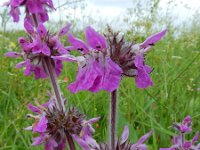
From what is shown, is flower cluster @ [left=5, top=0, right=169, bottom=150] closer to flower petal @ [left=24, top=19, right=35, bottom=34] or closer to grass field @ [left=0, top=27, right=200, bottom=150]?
flower petal @ [left=24, top=19, right=35, bottom=34]

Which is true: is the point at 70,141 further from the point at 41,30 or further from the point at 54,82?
the point at 41,30

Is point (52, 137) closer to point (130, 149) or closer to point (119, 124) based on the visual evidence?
point (130, 149)

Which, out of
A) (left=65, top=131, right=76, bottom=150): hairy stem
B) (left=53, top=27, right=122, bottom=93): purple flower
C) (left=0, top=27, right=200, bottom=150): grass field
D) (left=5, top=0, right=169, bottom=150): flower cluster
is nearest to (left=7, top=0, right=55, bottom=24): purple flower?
(left=5, top=0, right=169, bottom=150): flower cluster

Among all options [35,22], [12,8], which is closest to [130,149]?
[35,22]

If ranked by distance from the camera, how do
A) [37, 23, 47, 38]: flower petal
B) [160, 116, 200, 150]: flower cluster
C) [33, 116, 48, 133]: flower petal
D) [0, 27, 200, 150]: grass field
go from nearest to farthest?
[33, 116, 48, 133]: flower petal < [37, 23, 47, 38]: flower petal < [160, 116, 200, 150]: flower cluster < [0, 27, 200, 150]: grass field

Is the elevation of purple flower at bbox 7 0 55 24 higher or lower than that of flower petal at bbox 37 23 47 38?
higher

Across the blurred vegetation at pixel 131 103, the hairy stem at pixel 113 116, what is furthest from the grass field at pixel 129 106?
the hairy stem at pixel 113 116
